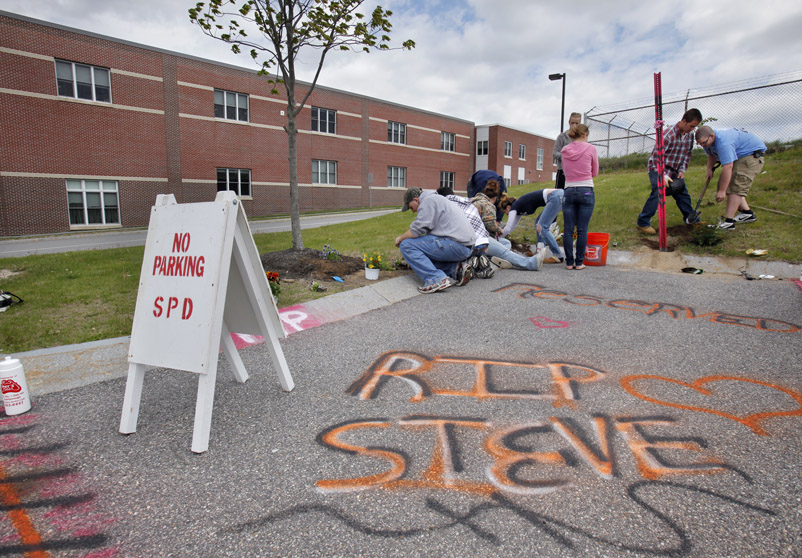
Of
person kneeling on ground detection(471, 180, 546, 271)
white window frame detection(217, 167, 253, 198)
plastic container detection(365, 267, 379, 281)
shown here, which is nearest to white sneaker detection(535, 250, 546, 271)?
person kneeling on ground detection(471, 180, 546, 271)

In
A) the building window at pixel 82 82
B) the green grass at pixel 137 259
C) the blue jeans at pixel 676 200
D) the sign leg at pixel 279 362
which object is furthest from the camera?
the building window at pixel 82 82

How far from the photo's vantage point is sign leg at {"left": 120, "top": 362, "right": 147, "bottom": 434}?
9.14ft

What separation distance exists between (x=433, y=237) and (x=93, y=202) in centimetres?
2213

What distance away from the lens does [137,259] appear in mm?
9383

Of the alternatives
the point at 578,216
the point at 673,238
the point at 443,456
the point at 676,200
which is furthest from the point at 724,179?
the point at 443,456

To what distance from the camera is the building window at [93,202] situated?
69.9ft

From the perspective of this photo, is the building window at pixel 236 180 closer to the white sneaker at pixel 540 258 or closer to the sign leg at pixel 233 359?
the white sneaker at pixel 540 258

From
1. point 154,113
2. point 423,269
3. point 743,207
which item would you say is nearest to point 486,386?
point 423,269

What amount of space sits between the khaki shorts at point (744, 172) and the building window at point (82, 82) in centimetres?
2503

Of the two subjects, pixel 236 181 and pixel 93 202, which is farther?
pixel 236 181

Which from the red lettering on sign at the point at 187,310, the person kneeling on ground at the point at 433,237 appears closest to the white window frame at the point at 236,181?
the person kneeling on ground at the point at 433,237

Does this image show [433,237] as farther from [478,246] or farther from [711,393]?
[711,393]

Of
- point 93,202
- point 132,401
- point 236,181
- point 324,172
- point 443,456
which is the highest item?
point 324,172

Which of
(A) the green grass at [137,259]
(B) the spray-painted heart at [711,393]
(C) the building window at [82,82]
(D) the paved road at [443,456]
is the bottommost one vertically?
(D) the paved road at [443,456]
